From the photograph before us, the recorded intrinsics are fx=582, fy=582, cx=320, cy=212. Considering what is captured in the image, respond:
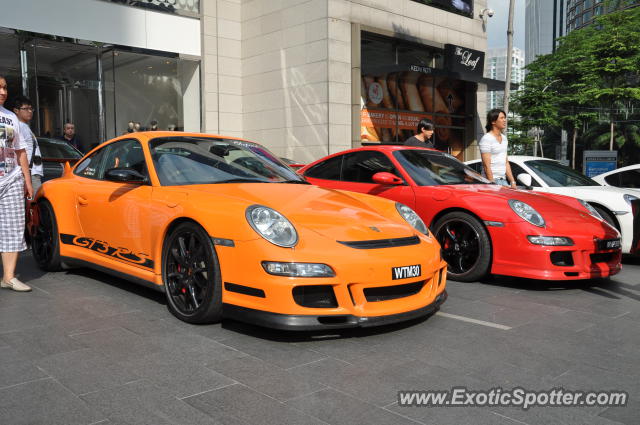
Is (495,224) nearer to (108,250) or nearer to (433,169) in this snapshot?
(433,169)

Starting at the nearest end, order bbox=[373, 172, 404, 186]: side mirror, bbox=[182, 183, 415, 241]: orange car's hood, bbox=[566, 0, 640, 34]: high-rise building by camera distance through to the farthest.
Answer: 1. bbox=[182, 183, 415, 241]: orange car's hood
2. bbox=[373, 172, 404, 186]: side mirror
3. bbox=[566, 0, 640, 34]: high-rise building

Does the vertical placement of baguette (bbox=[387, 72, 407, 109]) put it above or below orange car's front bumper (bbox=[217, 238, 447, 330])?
above

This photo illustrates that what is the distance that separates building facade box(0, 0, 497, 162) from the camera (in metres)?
14.6

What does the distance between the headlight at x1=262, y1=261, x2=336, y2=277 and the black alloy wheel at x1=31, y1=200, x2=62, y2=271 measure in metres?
2.89

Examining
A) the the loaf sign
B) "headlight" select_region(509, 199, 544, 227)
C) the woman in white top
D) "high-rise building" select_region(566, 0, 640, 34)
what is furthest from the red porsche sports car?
"high-rise building" select_region(566, 0, 640, 34)

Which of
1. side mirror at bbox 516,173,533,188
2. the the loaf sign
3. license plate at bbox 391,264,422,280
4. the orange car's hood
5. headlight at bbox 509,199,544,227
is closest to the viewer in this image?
license plate at bbox 391,264,422,280

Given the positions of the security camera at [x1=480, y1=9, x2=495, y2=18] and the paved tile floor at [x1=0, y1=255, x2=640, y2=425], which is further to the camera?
the security camera at [x1=480, y1=9, x2=495, y2=18]

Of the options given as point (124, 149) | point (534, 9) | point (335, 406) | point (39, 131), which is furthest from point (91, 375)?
point (534, 9)

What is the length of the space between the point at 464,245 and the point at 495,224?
1.41 feet

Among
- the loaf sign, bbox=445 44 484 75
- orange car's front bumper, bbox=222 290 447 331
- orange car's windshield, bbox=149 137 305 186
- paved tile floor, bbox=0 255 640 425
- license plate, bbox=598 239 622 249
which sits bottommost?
paved tile floor, bbox=0 255 640 425

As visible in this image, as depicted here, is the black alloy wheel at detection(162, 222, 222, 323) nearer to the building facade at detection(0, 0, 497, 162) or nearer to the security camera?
the building facade at detection(0, 0, 497, 162)

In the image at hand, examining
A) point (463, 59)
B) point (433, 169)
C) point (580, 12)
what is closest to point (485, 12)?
point (463, 59)

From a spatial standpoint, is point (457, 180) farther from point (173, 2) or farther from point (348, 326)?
point (173, 2)

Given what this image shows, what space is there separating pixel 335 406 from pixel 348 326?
0.88 m
